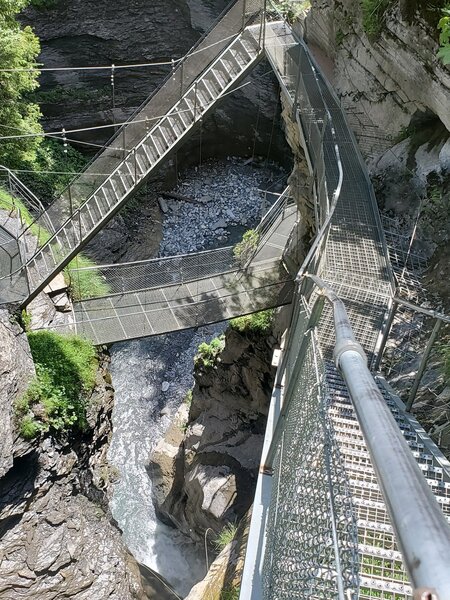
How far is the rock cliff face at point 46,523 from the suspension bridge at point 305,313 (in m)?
1.91

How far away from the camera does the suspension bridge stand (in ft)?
5.44

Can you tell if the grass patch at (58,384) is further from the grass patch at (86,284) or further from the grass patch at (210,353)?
the grass patch at (210,353)

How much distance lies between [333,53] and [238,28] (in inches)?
82.0

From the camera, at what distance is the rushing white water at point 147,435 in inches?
484

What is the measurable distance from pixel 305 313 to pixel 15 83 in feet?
30.5

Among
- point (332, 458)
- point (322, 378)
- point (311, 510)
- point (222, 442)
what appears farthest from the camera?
point (222, 442)

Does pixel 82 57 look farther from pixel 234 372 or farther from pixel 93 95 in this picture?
pixel 234 372

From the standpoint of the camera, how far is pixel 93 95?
19453 mm

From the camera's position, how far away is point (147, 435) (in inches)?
583

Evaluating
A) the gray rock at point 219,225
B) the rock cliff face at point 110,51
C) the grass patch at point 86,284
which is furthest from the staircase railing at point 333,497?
the rock cliff face at point 110,51

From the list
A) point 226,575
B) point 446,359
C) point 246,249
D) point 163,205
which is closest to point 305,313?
point 446,359

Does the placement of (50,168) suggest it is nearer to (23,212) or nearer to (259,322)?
(23,212)

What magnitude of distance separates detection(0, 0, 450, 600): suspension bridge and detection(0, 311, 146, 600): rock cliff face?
1.91 m

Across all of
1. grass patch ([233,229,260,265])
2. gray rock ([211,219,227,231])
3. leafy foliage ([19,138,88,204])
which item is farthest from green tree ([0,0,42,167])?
gray rock ([211,219,227,231])
